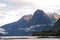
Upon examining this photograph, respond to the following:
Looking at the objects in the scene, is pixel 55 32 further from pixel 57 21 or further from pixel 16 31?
pixel 16 31

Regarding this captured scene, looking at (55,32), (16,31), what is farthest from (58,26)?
(16,31)

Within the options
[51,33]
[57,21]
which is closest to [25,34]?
[57,21]

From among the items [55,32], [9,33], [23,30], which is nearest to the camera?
[55,32]

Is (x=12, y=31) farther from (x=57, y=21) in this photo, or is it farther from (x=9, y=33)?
(x=57, y=21)

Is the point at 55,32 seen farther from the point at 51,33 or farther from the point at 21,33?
the point at 21,33

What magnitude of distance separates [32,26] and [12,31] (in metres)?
21.4

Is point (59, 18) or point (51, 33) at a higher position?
point (59, 18)

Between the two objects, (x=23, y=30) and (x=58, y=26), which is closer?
(x=58, y=26)

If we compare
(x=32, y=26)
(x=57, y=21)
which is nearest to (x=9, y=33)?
(x=32, y=26)

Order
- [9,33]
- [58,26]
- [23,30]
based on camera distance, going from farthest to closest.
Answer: [23,30] → [9,33] → [58,26]

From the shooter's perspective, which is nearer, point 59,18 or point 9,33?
point 59,18

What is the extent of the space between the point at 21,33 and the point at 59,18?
45927 mm

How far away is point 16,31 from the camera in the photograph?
198 metres

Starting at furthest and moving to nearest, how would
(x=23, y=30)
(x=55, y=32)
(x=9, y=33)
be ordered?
(x=23, y=30)
(x=9, y=33)
(x=55, y=32)
